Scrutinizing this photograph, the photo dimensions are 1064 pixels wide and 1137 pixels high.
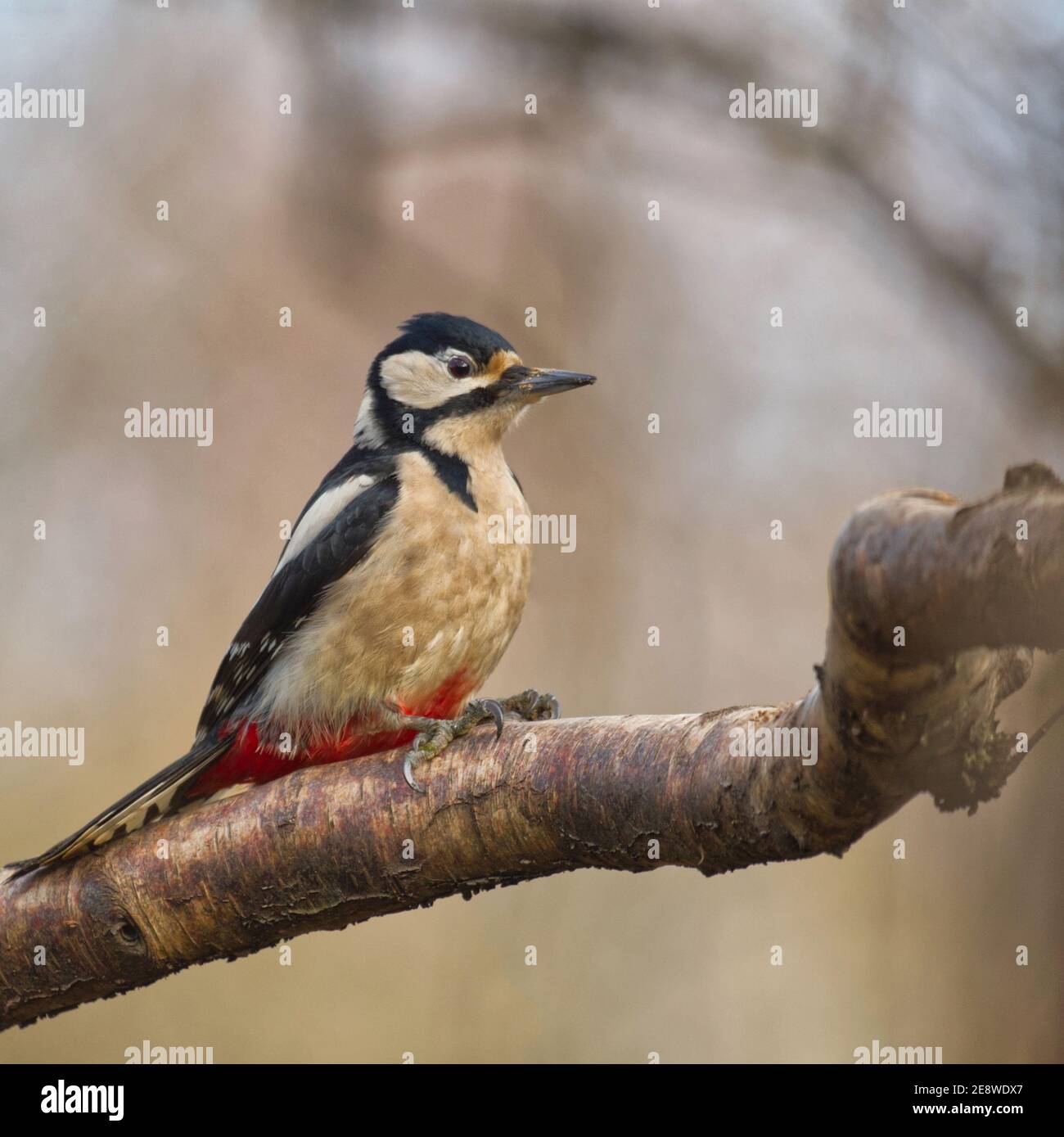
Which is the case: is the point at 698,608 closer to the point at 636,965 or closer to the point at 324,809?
the point at 636,965

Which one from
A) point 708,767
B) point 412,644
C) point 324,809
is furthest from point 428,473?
point 708,767

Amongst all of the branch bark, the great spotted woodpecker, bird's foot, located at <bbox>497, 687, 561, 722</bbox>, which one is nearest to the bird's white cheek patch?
the great spotted woodpecker

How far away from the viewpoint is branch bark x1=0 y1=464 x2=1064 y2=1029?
1.91 meters

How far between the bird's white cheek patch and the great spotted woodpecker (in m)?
0.28

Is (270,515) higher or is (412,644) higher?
(270,515)

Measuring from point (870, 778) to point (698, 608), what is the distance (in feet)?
14.5

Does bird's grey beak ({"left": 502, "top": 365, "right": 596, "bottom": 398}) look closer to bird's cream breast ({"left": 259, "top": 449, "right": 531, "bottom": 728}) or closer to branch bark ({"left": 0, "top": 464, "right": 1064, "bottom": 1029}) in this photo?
bird's cream breast ({"left": 259, "top": 449, "right": 531, "bottom": 728})

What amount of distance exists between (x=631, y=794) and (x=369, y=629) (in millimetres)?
1427

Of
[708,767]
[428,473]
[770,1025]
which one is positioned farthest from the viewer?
[770,1025]

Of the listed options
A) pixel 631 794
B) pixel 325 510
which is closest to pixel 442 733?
pixel 631 794

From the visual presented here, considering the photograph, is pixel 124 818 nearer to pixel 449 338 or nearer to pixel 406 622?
pixel 406 622

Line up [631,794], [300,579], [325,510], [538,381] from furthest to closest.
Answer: [538,381] → [325,510] → [300,579] → [631,794]

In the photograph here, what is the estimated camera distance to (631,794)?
2682 mm

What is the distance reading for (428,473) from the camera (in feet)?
13.6
